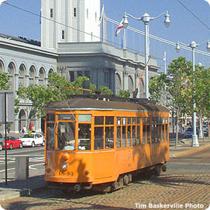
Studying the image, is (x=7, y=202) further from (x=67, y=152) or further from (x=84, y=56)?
(x=84, y=56)

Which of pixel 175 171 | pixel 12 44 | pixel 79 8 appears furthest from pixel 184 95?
pixel 79 8

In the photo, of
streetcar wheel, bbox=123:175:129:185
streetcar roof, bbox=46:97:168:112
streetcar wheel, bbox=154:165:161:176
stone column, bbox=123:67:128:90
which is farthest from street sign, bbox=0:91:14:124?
stone column, bbox=123:67:128:90

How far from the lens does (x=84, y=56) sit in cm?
9388

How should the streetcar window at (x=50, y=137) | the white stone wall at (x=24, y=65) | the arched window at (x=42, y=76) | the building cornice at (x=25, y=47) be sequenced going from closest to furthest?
the streetcar window at (x=50, y=137), the building cornice at (x=25, y=47), the white stone wall at (x=24, y=65), the arched window at (x=42, y=76)

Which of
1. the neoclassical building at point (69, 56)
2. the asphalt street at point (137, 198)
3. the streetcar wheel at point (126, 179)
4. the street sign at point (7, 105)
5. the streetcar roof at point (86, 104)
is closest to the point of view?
the asphalt street at point (137, 198)

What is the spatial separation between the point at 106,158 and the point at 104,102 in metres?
1.51

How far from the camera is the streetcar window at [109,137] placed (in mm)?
16094

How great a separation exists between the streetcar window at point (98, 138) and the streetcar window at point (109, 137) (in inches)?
9.0

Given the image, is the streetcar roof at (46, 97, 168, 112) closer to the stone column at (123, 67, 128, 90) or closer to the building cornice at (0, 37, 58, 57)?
the building cornice at (0, 37, 58, 57)

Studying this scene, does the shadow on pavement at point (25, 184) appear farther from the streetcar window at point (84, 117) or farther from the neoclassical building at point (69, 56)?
the neoclassical building at point (69, 56)

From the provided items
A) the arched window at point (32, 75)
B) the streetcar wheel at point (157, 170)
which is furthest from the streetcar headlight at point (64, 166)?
the arched window at point (32, 75)

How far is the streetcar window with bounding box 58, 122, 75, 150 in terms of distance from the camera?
1551cm

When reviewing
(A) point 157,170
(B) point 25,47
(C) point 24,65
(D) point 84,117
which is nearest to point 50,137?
(D) point 84,117

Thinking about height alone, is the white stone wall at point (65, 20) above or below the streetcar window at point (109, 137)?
above
